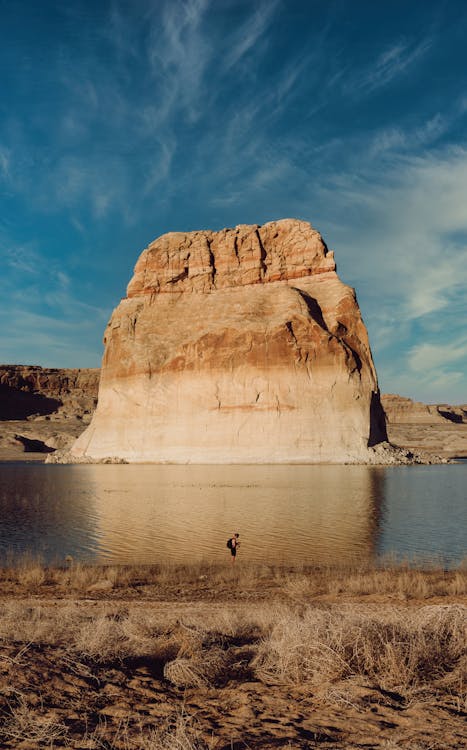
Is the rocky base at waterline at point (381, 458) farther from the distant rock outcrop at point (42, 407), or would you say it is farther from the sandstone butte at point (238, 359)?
the distant rock outcrop at point (42, 407)

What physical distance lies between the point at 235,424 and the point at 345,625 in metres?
48.9

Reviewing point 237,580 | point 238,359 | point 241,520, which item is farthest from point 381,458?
point 237,580

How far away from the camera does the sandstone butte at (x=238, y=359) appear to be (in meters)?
53.3

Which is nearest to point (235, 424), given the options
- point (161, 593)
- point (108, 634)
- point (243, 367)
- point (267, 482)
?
point (243, 367)

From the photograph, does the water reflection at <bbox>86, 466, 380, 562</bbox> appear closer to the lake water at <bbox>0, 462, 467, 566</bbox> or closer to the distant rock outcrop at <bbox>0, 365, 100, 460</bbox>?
the lake water at <bbox>0, 462, 467, 566</bbox>

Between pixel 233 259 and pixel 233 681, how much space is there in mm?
62889

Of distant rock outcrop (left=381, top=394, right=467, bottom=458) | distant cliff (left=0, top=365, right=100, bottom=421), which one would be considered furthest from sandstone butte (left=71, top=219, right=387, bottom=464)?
distant cliff (left=0, top=365, right=100, bottom=421)

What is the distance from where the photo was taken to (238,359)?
56.7 m

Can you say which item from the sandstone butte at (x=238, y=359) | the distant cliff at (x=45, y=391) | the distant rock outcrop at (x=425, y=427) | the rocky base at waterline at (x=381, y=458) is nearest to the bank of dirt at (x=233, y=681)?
the rocky base at waterline at (x=381, y=458)

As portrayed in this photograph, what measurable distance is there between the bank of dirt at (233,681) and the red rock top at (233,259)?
5897 cm

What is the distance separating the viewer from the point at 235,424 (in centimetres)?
5462

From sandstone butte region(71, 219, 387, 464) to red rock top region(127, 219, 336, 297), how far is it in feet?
0.42

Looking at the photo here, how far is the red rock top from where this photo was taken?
6456cm

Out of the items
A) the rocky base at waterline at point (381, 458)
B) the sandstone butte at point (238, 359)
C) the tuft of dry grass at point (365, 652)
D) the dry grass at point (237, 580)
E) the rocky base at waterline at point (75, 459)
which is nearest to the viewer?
the tuft of dry grass at point (365, 652)
